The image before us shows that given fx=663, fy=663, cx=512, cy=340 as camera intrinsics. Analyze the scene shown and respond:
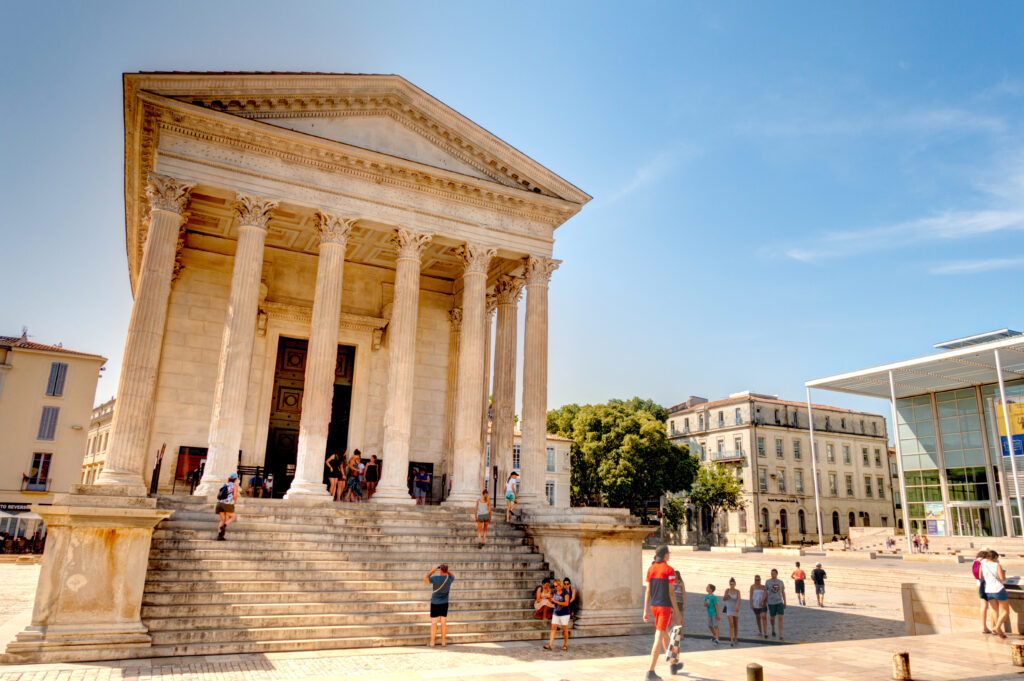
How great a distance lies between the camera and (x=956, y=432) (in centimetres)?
4047

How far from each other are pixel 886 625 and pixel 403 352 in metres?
14.3

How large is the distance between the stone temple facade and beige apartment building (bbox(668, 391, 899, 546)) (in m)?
46.3

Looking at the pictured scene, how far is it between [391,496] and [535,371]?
5.54 m

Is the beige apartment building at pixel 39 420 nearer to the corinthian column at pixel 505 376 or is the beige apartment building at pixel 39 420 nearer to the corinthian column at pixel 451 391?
the corinthian column at pixel 451 391

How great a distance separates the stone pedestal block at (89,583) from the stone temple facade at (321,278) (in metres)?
4.00

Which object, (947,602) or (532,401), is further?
(532,401)

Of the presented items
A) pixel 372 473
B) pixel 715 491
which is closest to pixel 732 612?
pixel 372 473

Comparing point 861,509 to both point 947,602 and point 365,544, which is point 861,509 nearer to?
point 947,602

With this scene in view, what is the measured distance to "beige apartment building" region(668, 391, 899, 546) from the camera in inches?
2409

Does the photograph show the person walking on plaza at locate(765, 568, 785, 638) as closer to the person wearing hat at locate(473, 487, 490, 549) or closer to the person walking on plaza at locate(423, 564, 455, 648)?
the person wearing hat at locate(473, 487, 490, 549)

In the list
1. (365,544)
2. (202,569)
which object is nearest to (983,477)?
(365,544)

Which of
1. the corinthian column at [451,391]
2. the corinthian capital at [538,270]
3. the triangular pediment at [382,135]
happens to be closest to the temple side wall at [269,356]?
the corinthian column at [451,391]

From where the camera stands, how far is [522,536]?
16188mm

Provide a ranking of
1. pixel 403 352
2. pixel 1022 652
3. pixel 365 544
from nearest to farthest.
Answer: pixel 1022 652, pixel 365 544, pixel 403 352
